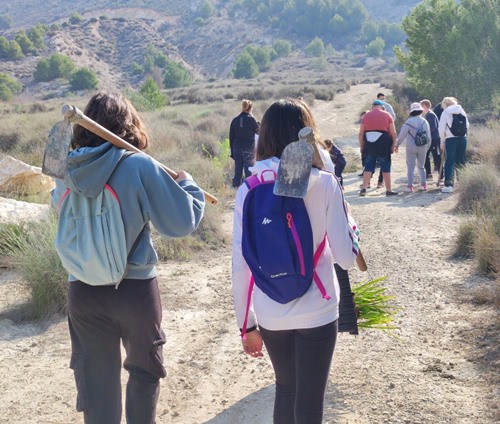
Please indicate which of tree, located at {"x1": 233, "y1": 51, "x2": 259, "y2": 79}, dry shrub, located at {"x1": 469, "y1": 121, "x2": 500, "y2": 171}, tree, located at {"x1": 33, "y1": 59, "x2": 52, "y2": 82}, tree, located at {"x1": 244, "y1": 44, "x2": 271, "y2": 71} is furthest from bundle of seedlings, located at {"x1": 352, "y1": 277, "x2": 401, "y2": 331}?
tree, located at {"x1": 244, "y1": 44, "x2": 271, "y2": 71}

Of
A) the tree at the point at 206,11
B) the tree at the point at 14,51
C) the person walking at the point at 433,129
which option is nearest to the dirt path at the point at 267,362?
the person walking at the point at 433,129

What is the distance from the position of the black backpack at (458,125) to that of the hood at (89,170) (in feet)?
32.0

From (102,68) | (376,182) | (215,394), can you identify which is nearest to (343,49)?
(102,68)

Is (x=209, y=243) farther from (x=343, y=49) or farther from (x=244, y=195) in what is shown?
(x=343, y=49)

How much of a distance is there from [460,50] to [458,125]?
1419cm

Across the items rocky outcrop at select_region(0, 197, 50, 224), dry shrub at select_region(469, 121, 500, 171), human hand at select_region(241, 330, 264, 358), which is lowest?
rocky outcrop at select_region(0, 197, 50, 224)

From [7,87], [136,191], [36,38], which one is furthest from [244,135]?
[36,38]

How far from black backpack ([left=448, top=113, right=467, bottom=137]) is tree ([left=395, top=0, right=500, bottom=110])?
13784mm

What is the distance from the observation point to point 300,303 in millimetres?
2898

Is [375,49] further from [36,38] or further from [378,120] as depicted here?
[378,120]

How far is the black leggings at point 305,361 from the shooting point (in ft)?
9.62

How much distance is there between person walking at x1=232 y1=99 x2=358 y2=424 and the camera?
115 inches

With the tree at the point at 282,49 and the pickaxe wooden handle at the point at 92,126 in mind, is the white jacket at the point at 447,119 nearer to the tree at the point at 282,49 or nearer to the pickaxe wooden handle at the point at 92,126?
the pickaxe wooden handle at the point at 92,126

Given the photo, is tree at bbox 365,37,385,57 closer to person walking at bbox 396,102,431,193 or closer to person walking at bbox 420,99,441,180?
person walking at bbox 420,99,441,180
